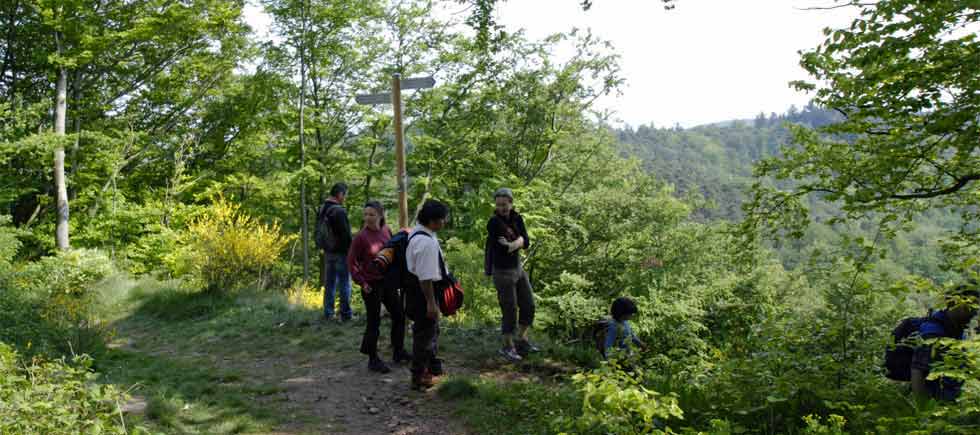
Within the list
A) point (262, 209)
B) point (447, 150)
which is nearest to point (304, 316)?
point (447, 150)

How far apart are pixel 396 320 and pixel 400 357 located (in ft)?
2.05

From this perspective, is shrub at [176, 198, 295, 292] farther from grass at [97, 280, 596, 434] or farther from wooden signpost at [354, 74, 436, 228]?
wooden signpost at [354, 74, 436, 228]

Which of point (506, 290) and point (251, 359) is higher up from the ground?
point (506, 290)

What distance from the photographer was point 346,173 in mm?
18672

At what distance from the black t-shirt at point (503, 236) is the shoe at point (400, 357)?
125 centimetres

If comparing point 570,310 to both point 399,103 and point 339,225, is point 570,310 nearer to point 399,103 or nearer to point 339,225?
point 339,225

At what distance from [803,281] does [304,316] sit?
36188 millimetres

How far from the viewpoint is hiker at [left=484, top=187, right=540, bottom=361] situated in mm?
6168

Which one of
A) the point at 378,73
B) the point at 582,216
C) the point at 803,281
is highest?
the point at 378,73

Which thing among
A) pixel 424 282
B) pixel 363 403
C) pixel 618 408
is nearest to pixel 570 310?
pixel 363 403

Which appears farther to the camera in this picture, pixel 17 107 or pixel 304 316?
pixel 17 107

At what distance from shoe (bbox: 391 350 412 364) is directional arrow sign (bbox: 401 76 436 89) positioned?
2.82 meters

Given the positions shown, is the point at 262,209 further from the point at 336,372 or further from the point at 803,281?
the point at 803,281

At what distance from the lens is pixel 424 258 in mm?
5059
